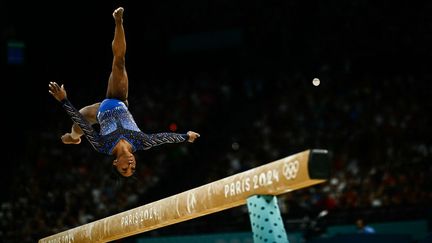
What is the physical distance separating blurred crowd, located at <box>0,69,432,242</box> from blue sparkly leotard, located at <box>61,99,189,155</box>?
16.9 ft

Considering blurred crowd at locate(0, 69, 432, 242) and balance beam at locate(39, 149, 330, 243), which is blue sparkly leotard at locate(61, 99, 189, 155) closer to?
balance beam at locate(39, 149, 330, 243)

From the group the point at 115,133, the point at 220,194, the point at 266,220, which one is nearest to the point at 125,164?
the point at 115,133

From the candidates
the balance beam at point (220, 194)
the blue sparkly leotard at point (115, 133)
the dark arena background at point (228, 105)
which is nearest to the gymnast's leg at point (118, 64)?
the blue sparkly leotard at point (115, 133)

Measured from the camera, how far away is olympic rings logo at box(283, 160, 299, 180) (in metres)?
3.94

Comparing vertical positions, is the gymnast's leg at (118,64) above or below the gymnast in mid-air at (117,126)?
above

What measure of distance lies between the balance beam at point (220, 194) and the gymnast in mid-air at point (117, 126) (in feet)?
2.20

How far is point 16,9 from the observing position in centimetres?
1767

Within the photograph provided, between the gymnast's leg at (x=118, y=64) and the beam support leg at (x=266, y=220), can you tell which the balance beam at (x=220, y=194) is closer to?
the beam support leg at (x=266, y=220)

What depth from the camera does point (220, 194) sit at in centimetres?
469

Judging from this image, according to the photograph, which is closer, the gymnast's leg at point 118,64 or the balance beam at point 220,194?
the balance beam at point 220,194

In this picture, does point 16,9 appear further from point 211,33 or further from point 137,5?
point 211,33

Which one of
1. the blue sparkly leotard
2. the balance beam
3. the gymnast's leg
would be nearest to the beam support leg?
the balance beam

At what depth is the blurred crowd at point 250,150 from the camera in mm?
11977

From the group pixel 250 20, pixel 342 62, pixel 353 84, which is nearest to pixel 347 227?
pixel 353 84
